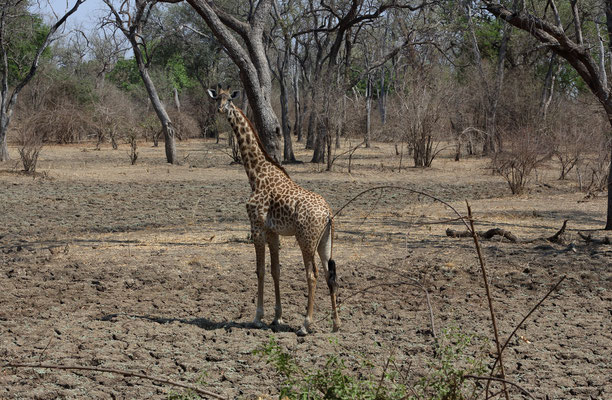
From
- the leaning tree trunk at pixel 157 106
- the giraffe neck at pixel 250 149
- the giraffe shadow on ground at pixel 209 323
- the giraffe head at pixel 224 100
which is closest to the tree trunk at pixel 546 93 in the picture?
the leaning tree trunk at pixel 157 106

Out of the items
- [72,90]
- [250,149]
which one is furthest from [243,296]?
[72,90]

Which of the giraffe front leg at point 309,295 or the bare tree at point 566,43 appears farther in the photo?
the bare tree at point 566,43

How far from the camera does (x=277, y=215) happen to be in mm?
6062

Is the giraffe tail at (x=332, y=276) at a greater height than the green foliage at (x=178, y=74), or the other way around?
the green foliage at (x=178, y=74)

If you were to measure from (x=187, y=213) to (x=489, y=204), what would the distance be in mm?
6665

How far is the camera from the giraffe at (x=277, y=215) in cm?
585

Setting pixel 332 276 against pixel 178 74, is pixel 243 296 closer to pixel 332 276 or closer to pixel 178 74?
pixel 332 276

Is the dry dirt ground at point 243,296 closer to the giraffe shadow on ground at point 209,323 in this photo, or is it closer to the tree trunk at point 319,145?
the giraffe shadow on ground at point 209,323

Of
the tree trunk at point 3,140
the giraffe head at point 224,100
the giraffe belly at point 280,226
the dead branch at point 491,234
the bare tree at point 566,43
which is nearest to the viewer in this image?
the giraffe belly at point 280,226

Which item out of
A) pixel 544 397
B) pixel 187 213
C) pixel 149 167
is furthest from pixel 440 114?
pixel 544 397

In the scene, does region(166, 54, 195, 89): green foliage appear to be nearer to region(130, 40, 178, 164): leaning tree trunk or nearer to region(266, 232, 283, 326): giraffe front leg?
region(130, 40, 178, 164): leaning tree trunk

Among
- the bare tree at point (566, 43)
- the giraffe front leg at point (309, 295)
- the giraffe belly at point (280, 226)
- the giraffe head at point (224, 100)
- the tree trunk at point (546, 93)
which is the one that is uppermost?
the tree trunk at point (546, 93)

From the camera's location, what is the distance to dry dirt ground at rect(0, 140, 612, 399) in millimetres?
4965

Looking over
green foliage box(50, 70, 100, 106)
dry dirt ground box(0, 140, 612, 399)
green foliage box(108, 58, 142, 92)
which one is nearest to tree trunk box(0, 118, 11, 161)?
dry dirt ground box(0, 140, 612, 399)
